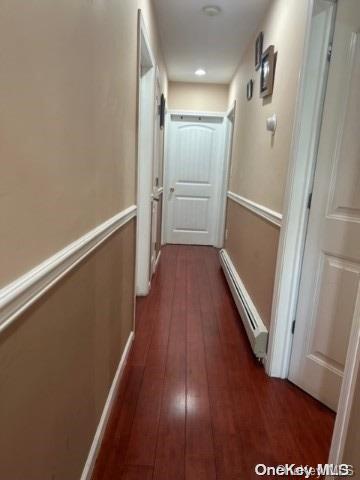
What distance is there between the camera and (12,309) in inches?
23.6

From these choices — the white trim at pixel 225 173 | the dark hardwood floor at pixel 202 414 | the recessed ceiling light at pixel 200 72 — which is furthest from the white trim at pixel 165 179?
the dark hardwood floor at pixel 202 414

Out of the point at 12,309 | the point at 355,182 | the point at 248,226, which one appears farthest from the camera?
the point at 248,226

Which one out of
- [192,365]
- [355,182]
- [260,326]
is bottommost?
[192,365]

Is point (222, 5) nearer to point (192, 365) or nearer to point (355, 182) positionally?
point (355, 182)

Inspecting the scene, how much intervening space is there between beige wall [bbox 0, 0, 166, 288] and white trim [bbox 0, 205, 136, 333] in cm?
2

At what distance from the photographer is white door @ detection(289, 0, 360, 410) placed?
4.87ft

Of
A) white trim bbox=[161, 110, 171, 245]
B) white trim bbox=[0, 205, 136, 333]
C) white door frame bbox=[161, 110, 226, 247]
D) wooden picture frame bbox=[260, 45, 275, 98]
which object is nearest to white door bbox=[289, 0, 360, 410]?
wooden picture frame bbox=[260, 45, 275, 98]

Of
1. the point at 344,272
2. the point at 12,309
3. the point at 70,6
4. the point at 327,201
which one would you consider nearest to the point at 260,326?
the point at 344,272

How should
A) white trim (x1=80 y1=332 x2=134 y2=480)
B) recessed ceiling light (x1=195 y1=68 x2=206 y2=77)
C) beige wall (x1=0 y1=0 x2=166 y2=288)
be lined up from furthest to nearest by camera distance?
1. recessed ceiling light (x1=195 y1=68 x2=206 y2=77)
2. white trim (x1=80 y1=332 x2=134 y2=480)
3. beige wall (x1=0 y1=0 x2=166 y2=288)

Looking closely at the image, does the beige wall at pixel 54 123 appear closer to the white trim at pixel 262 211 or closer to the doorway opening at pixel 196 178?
the white trim at pixel 262 211

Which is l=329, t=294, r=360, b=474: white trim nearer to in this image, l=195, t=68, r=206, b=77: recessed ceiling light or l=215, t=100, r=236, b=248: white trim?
l=215, t=100, r=236, b=248: white trim

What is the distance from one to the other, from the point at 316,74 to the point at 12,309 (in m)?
1.70

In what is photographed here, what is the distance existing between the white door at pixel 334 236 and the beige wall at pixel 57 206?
1.03 metres

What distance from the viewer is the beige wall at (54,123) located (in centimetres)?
58
